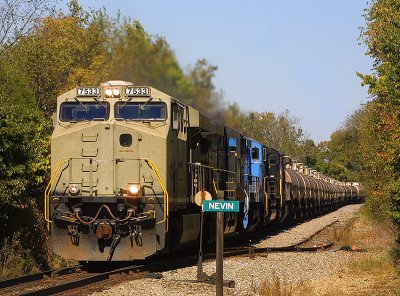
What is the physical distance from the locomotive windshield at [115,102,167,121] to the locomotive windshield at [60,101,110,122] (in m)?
0.31

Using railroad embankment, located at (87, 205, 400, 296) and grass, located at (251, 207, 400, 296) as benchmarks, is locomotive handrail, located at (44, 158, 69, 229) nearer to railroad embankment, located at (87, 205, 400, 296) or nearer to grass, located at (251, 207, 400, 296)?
railroad embankment, located at (87, 205, 400, 296)

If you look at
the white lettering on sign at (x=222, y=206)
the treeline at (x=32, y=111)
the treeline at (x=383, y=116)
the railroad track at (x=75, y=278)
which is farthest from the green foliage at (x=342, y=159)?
the white lettering on sign at (x=222, y=206)

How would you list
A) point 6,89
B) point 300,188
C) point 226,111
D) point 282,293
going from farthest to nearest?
point 300,188 < point 226,111 < point 6,89 < point 282,293

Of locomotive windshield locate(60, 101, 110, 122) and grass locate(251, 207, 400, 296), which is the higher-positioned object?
locomotive windshield locate(60, 101, 110, 122)

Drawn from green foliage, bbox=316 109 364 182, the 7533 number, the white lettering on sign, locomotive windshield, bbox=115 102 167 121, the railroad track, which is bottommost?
the railroad track

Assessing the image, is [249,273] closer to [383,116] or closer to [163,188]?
[163,188]

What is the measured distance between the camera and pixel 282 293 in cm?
1352

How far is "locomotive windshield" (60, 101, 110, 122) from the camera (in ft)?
54.0

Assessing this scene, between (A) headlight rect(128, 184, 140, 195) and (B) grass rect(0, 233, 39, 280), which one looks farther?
(B) grass rect(0, 233, 39, 280)

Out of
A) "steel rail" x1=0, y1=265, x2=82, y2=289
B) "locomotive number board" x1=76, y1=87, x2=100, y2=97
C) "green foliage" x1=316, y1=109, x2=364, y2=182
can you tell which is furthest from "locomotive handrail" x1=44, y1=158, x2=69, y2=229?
"green foliage" x1=316, y1=109, x2=364, y2=182

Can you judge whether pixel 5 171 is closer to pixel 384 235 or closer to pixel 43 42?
pixel 384 235

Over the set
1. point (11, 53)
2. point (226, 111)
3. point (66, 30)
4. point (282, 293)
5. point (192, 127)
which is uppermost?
point (66, 30)

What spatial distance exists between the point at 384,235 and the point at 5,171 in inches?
811

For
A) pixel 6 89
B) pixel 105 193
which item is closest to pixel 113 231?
pixel 105 193
